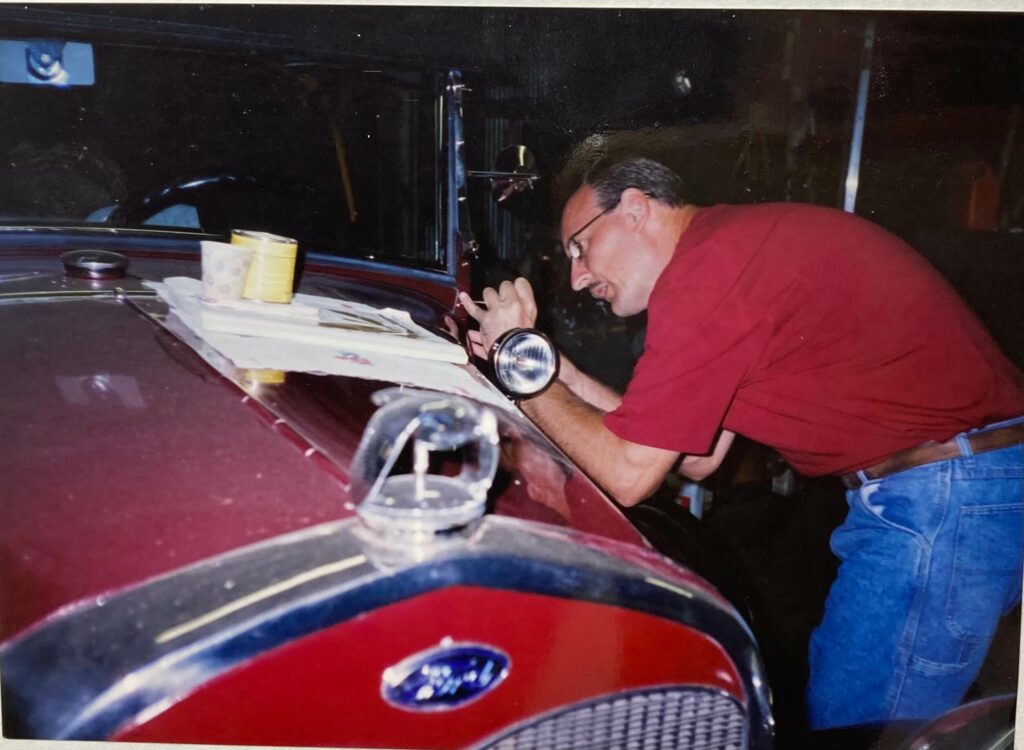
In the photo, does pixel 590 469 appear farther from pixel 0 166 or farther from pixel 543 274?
pixel 0 166

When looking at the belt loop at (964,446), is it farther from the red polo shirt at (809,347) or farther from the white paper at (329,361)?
the white paper at (329,361)

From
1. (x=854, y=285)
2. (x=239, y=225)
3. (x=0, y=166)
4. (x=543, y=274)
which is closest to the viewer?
(x=0, y=166)

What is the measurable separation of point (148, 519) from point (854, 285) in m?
1.10

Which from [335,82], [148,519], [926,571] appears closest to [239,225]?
[335,82]

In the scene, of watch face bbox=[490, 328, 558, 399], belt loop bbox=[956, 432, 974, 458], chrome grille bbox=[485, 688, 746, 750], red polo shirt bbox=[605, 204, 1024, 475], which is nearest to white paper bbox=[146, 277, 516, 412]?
watch face bbox=[490, 328, 558, 399]

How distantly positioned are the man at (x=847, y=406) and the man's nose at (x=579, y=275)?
66 mm

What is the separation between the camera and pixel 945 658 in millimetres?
1354

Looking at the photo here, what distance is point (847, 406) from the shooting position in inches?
51.6

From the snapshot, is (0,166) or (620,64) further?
(620,64)

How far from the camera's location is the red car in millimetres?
596

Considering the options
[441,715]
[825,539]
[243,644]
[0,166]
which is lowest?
[825,539]

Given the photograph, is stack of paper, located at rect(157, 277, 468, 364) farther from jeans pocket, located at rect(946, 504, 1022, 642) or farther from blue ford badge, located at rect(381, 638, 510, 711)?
jeans pocket, located at rect(946, 504, 1022, 642)

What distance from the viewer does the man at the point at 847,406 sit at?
47.8 inches

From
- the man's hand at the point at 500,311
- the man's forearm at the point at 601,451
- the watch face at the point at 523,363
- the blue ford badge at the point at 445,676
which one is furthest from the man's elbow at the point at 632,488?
the blue ford badge at the point at 445,676
